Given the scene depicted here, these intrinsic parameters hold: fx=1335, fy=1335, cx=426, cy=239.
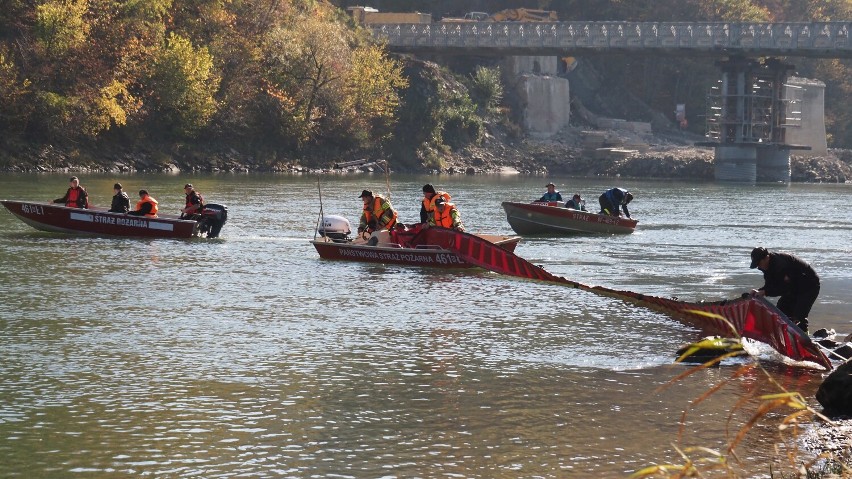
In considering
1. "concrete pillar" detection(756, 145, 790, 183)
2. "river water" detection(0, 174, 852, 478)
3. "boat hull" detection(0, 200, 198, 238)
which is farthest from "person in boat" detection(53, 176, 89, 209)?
"concrete pillar" detection(756, 145, 790, 183)

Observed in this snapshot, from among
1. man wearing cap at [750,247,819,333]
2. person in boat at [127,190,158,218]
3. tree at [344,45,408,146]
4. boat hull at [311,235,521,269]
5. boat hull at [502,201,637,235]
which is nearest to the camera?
man wearing cap at [750,247,819,333]

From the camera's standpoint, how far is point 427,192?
34.2 m

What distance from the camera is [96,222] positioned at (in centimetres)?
4038

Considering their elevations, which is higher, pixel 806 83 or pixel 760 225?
pixel 806 83

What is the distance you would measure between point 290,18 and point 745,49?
122 ft

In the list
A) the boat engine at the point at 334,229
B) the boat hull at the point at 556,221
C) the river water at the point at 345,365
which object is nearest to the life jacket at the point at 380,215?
the river water at the point at 345,365

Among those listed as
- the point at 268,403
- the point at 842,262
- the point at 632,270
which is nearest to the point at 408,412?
the point at 268,403

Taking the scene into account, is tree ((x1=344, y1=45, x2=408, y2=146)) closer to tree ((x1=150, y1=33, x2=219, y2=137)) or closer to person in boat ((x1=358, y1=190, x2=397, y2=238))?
tree ((x1=150, y1=33, x2=219, y2=137))

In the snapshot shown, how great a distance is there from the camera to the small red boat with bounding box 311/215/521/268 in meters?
33.6

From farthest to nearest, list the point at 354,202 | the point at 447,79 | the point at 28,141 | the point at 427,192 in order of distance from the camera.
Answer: the point at 447,79 → the point at 28,141 → the point at 354,202 → the point at 427,192

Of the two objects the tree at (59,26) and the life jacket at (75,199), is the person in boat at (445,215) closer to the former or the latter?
the life jacket at (75,199)

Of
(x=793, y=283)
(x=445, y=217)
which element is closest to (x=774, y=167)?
(x=445, y=217)

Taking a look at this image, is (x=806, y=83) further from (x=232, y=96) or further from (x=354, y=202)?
(x=354, y=202)

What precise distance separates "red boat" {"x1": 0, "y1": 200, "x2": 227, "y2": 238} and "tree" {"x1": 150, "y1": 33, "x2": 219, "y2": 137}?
5154cm
